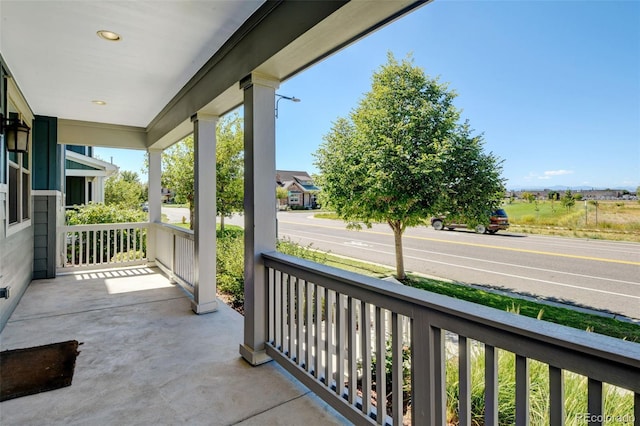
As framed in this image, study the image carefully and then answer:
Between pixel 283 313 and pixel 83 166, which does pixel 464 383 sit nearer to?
pixel 283 313

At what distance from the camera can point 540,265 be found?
6.78 meters

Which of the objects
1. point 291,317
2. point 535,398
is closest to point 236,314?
point 291,317

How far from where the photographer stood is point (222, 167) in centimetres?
879

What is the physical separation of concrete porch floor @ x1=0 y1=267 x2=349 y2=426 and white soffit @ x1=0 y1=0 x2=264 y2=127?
8.67ft

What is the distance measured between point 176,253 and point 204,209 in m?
1.60

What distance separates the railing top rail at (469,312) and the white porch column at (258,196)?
0.50 m

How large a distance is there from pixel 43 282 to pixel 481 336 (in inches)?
244

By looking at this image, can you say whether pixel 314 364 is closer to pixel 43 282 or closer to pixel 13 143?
pixel 13 143

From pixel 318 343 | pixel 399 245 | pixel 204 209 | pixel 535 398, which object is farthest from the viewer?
pixel 399 245

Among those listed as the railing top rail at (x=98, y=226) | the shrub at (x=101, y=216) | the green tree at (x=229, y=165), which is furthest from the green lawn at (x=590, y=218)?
the shrub at (x=101, y=216)

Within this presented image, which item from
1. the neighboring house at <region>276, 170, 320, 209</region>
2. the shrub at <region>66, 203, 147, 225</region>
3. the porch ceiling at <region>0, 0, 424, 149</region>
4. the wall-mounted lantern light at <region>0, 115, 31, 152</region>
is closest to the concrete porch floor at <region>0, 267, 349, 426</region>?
the wall-mounted lantern light at <region>0, 115, 31, 152</region>

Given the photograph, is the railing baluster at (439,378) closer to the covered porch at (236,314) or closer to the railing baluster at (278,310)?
the covered porch at (236,314)

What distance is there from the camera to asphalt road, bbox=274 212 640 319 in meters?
4.05

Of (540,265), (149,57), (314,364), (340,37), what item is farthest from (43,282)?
(540,265)
